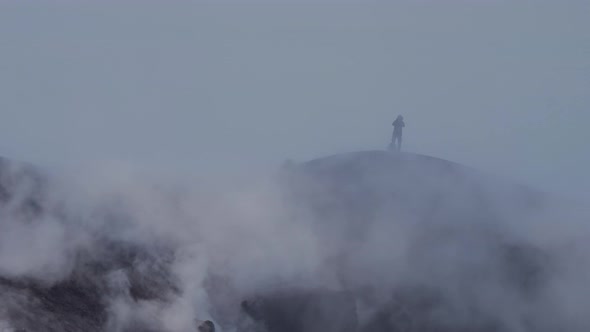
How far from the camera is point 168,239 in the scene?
936 inches

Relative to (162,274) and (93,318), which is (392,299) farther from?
(93,318)

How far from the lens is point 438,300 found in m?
25.3

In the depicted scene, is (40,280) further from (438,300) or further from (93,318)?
(438,300)

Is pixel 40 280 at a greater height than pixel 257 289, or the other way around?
pixel 257 289

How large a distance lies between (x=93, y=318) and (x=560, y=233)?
2258cm

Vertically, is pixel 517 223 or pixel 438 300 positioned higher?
pixel 517 223

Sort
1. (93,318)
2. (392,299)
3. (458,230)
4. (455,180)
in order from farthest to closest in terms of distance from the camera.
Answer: (455,180), (458,230), (392,299), (93,318)

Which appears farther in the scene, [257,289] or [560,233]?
[560,233]

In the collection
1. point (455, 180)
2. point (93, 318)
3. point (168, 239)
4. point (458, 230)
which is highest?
point (455, 180)

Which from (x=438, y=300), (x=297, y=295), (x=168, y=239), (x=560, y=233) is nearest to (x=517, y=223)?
(x=560, y=233)

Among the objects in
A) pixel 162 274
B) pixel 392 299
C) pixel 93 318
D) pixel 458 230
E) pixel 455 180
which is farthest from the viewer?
pixel 455 180

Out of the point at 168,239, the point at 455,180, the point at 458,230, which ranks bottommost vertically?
the point at 168,239

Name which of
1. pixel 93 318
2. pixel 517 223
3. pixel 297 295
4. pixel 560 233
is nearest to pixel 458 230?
pixel 517 223

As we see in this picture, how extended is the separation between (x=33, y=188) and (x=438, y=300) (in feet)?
54.4
